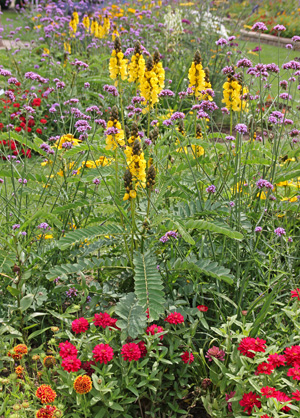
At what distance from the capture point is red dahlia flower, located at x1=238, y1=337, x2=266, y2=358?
179cm

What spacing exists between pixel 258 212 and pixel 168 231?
26.1 inches

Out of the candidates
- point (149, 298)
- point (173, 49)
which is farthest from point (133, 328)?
point (173, 49)

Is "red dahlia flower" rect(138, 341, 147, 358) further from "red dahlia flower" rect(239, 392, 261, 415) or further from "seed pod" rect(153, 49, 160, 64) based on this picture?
"seed pod" rect(153, 49, 160, 64)

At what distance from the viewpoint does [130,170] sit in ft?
6.97

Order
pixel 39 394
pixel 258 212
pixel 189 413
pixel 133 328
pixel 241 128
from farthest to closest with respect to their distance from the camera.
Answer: pixel 258 212 → pixel 241 128 → pixel 189 413 → pixel 133 328 → pixel 39 394

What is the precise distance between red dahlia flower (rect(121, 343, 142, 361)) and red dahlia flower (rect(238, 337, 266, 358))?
0.42 m

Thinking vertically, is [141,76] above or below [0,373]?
above

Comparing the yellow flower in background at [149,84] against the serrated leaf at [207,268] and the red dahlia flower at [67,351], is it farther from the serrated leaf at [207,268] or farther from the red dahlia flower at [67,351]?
the red dahlia flower at [67,351]

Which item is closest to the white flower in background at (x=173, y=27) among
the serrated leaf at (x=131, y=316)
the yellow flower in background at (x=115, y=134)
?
the yellow flower in background at (x=115, y=134)

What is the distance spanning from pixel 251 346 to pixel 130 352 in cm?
49

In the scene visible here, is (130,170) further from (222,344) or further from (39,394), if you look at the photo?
(39,394)

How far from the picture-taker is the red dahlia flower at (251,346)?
1.79 metres

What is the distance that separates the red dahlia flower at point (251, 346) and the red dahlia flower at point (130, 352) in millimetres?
416

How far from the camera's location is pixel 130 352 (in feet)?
5.91
